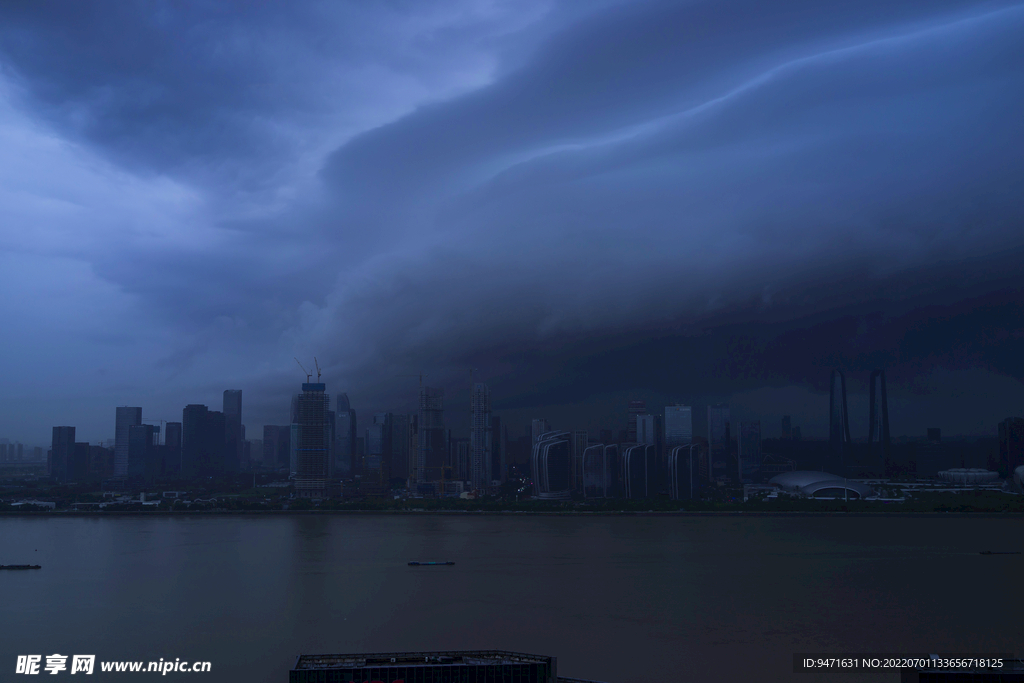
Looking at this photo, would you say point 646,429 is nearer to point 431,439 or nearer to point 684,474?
point 684,474

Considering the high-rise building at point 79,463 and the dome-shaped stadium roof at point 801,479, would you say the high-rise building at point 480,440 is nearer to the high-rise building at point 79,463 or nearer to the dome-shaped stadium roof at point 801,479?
the dome-shaped stadium roof at point 801,479

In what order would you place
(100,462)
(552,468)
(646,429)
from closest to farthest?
(552,468)
(646,429)
(100,462)

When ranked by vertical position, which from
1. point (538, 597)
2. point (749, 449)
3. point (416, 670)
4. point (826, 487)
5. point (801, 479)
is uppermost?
point (749, 449)

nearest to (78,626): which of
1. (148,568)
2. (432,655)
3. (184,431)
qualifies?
(148,568)

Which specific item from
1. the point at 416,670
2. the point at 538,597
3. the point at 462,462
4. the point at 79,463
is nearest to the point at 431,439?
the point at 462,462

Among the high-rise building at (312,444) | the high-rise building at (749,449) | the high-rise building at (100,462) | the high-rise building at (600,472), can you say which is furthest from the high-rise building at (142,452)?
the high-rise building at (749,449)

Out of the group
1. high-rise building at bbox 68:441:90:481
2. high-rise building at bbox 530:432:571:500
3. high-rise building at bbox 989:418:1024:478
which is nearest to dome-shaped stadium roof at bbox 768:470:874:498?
high-rise building at bbox 989:418:1024:478
